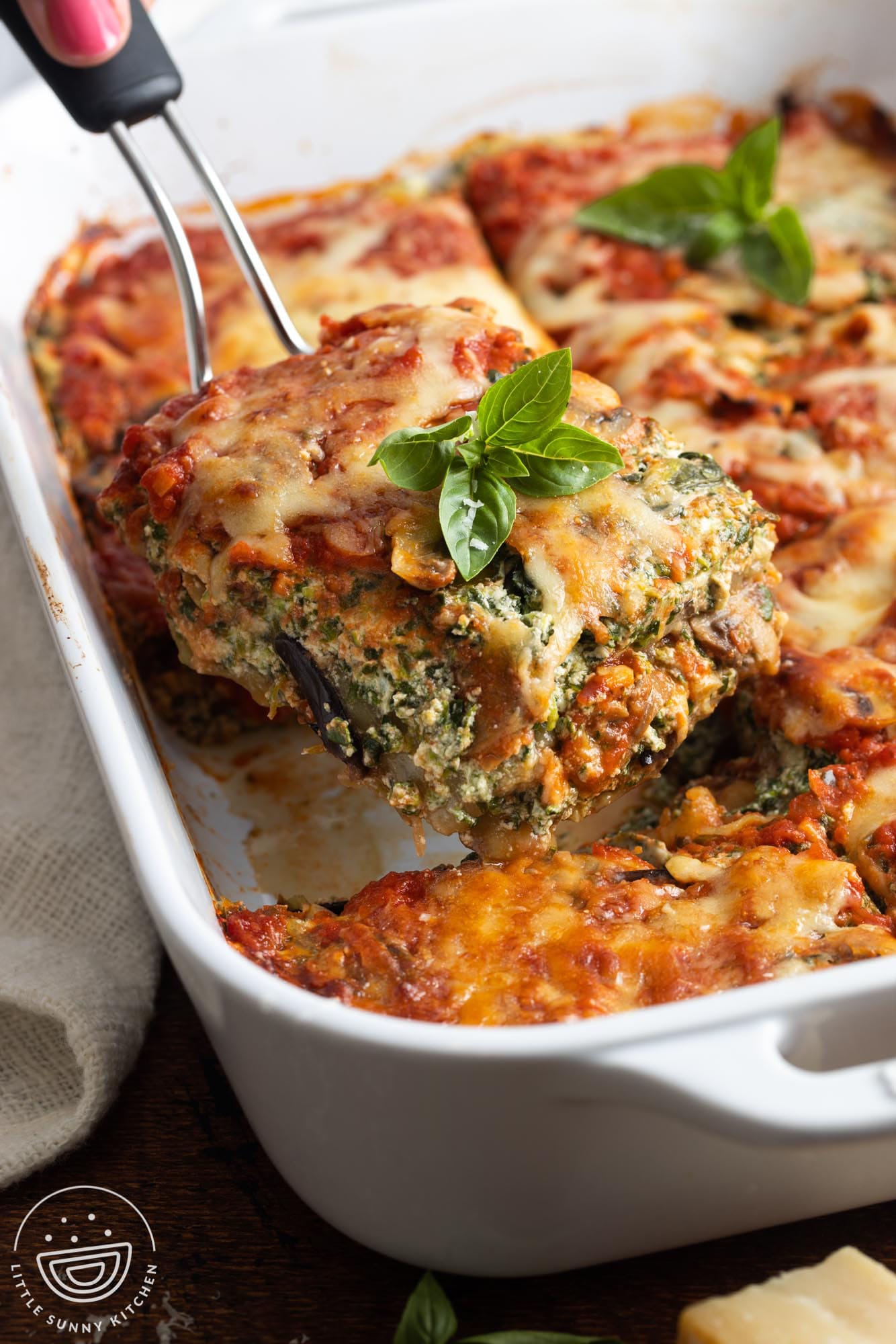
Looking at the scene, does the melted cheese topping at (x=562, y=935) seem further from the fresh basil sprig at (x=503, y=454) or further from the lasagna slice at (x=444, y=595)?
the fresh basil sprig at (x=503, y=454)

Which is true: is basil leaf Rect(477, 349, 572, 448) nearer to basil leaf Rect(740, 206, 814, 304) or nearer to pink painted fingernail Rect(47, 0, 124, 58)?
pink painted fingernail Rect(47, 0, 124, 58)

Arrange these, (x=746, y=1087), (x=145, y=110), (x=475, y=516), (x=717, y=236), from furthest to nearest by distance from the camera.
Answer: (x=717, y=236) → (x=145, y=110) → (x=475, y=516) → (x=746, y=1087)

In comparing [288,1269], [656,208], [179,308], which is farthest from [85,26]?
[288,1269]

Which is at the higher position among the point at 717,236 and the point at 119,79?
the point at 119,79

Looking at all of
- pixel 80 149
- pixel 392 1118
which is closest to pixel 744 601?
pixel 392 1118

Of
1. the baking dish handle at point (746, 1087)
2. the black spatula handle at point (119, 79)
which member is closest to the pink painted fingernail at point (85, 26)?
the black spatula handle at point (119, 79)

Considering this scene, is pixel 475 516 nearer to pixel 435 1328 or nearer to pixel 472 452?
pixel 472 452
